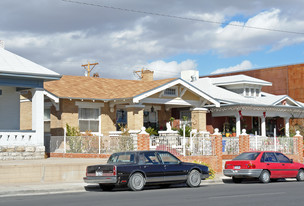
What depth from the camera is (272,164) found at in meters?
20.6

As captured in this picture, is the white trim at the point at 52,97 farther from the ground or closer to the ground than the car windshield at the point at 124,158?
farther from the ground

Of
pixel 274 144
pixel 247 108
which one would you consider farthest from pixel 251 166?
pixel 247 108

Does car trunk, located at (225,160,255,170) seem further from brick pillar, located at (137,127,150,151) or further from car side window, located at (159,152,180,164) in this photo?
brick pillar, located at (137,127,150,151)

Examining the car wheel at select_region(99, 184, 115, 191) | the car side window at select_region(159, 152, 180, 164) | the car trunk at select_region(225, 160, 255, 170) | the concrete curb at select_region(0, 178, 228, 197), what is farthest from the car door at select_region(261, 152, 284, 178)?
the concrete curb at select_region(0, 178, 228, 197)

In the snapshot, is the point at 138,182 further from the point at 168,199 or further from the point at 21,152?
the point at 21,152

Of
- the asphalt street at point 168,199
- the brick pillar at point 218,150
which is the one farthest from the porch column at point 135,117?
the asphalt street at point 168,199

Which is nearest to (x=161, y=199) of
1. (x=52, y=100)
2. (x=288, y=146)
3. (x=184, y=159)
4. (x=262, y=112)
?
(x=184, y=159)

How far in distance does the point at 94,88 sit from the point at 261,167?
13857 millimetres

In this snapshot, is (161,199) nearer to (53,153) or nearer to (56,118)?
(53,153)

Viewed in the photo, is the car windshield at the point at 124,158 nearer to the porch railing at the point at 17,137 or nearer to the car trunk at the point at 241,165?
the car trunk at the point at 241,165

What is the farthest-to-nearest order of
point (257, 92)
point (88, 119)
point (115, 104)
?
point (257, 92)
point (115, 104)
point (88, 119)

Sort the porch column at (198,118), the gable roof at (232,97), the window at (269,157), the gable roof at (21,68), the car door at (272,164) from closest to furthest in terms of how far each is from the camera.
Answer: the car door at (272,164) → the window at (269,157) → the gable roof at (21,68) → the porch column at (198,118) → the gable roof at (232,97)

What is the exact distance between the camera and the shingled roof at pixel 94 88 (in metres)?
28.4

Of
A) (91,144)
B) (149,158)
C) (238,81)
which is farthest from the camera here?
(238,81)
